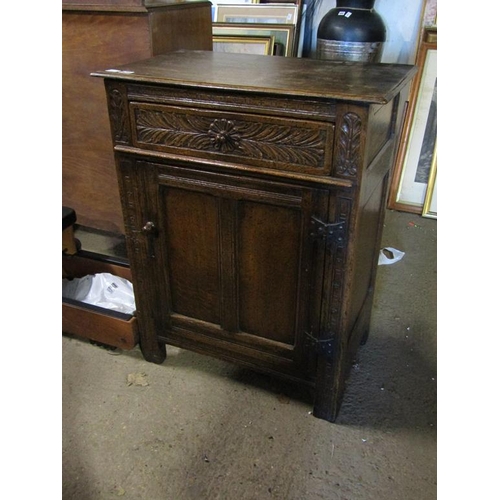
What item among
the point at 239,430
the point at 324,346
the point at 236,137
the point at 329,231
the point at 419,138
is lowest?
the point at 239,430

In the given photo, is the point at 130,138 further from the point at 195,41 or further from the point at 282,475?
the point at 282,475

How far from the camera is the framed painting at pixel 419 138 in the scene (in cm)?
228

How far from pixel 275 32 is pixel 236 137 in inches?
66.2

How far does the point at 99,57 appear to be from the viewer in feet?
5.01

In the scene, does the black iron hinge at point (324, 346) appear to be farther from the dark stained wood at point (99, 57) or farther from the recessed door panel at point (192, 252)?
the dark stained wood at point (99, 57)

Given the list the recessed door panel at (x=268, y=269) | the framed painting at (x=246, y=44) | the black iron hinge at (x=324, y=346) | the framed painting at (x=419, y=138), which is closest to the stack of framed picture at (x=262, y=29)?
the framed painting at (x=246, y=44)

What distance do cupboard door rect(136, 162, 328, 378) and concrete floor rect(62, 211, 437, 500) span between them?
0.53 ft

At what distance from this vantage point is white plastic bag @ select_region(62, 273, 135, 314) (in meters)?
1.62

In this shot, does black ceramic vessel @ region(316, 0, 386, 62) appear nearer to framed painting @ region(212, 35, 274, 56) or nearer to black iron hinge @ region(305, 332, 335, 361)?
framed painting @ region(212, 35, 274, 56)

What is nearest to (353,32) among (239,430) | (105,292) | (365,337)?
(365,337)

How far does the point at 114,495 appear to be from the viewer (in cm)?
112

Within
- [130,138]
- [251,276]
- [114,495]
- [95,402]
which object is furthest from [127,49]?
[114,495]

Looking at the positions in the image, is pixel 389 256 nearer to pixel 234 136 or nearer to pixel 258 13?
pixel 234 136

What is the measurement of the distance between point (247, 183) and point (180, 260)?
33 cm
